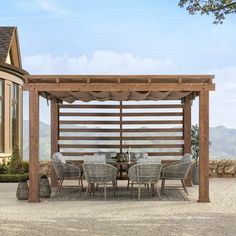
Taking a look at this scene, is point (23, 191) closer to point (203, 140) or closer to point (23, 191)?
point (23, 191)

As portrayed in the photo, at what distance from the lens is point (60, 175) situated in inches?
529

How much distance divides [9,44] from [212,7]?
9876 millimetres

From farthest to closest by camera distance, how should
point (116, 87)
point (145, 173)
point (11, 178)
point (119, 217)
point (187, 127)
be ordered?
point (11, 178), point (187, 127), point (145, 173), point (116, 87), point (119, 217)

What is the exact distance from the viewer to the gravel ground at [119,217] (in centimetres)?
831

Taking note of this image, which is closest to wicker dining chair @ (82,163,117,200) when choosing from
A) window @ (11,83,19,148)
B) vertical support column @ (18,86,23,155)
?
window @ (11,83,19,148)

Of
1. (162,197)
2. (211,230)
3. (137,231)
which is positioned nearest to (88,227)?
(137,231)

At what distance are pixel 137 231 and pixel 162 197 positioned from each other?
4683 millimetres

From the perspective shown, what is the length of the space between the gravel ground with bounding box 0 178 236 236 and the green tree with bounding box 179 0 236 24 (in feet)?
15.4

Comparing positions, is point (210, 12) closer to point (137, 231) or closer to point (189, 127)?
point (189, 127)

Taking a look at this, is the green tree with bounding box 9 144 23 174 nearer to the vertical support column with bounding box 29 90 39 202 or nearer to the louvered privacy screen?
the louvered privacy screen

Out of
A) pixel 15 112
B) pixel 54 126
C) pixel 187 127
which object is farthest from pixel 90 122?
pixel 15 112

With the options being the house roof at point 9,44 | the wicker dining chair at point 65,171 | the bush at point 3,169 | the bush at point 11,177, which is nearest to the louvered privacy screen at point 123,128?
the bush at point 11,177

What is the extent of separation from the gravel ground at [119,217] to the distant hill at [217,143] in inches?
240

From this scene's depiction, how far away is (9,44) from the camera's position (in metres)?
22.0
